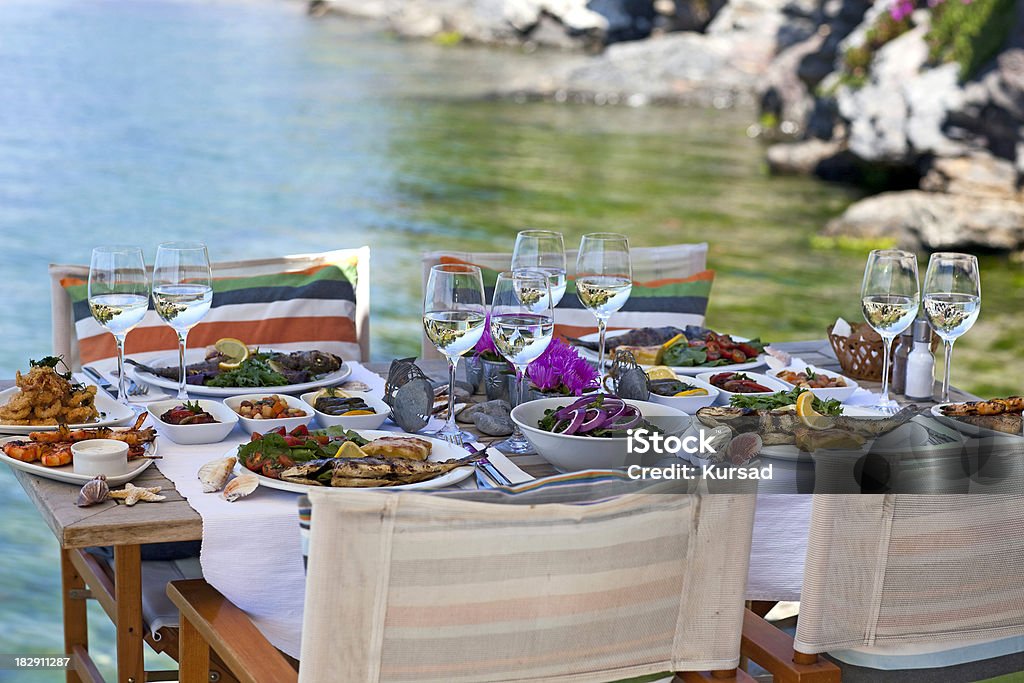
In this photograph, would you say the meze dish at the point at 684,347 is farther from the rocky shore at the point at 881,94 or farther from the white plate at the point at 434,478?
the rocky shore at the point at 881,94

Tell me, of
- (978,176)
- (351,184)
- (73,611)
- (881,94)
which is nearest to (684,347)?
(73,611)

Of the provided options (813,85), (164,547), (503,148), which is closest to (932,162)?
(813,85)

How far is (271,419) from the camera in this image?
1.79 meters

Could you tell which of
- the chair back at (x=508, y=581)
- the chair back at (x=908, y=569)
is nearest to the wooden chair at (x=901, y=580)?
the chair back at (x=908, y=569)

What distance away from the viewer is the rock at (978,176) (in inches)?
344

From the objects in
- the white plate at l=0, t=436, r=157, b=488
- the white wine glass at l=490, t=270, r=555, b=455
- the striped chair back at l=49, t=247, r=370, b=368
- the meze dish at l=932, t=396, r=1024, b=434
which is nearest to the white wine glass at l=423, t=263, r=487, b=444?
the white wine glass at l=490, t=270, r=555, b=455

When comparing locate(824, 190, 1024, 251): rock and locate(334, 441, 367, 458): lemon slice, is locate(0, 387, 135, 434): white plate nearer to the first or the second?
locate(334, 441, 367, 458): lemon slice

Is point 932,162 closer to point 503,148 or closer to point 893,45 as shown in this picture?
point 893,45

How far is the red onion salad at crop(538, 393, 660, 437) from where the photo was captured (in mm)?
1655

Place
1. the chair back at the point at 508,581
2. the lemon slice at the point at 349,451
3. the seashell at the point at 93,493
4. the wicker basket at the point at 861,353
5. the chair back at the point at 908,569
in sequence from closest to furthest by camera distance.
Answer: the chair back at the point at 508,581, the chair back at the point at 908,569, the seashell at the point at 93,493, the lemon slice at the point at 349,451, the wicker basket at the point at 861,353

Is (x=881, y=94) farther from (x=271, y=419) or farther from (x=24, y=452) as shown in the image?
(x=24, y=452)

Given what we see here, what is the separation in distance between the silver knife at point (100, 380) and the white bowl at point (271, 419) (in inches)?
9.9

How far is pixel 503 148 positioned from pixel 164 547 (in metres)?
12.4

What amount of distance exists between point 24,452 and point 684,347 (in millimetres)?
1175
